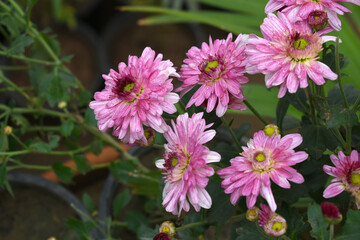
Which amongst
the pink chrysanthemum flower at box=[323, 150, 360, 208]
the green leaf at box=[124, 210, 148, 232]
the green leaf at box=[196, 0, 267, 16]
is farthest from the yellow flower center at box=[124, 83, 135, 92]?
the green leaf at box=[196, 0, 267, 16]

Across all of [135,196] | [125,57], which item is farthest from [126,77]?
[125,57]

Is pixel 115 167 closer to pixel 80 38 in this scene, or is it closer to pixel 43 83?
pixel 43 83

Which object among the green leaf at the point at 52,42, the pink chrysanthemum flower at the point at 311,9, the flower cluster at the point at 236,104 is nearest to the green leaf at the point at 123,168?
the green leaf at the point at 52,42

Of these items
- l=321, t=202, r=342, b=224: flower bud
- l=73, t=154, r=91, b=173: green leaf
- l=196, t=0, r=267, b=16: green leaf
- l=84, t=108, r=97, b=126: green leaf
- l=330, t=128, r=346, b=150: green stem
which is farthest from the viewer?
l=196, t=0, r=267, b=16: green leaf

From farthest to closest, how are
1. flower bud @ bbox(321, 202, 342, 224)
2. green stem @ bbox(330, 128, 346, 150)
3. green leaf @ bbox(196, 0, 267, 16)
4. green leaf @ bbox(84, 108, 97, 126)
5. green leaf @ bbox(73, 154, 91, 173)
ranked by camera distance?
1. green leaf @ bbox(196, 0, 267, 16)
2. green leaf @ bbox(73, 154, 91, 173)
3. green leaf @ bbox(84, 108, 97, 126)
4. green stem @ bbox(330, 128, 346, 150)
5. flower bud @ bbox(321, 202, 342, 224)

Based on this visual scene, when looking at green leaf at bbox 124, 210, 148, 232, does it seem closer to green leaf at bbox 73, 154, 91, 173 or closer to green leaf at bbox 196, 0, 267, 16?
green leaf at bbox 73, 154, 91, 173

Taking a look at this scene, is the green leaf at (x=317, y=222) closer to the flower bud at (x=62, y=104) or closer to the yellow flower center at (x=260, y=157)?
the yellow flower center at (x=260, y=157)

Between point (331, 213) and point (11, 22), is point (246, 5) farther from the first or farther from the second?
point (331, 213)

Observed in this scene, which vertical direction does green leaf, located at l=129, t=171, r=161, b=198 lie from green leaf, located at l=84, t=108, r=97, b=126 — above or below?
below
